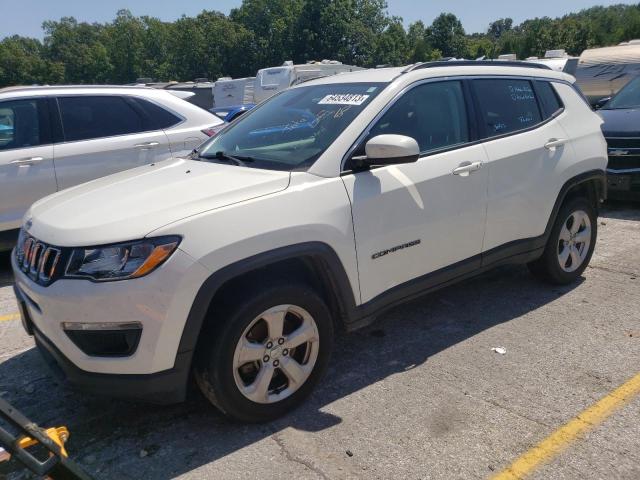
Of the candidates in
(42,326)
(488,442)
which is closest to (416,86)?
(488,442)

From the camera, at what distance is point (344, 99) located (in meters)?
3.67

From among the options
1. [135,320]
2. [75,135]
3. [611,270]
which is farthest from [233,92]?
[135,320]

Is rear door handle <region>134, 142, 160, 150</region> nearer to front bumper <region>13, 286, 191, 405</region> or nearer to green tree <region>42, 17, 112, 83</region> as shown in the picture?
front bumper <region>13, 286, 191, 405</region>

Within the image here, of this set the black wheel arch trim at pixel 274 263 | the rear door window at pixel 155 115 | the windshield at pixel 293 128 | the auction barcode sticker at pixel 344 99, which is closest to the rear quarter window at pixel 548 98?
the windshield at pixel 293 128

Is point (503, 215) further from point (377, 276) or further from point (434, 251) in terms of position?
point (377, 276)

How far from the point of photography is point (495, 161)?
12.9ft

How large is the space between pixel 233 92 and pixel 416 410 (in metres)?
23.8

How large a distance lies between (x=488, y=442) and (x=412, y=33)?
93365 mm

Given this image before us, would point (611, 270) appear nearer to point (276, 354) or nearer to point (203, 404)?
point (276, 354)

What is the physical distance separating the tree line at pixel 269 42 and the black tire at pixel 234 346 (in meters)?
62.2

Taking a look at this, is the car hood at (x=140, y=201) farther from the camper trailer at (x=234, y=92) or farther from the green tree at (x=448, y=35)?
the green tree at (x=448, y=35)

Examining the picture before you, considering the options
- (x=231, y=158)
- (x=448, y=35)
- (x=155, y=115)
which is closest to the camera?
(x=231, y=158)

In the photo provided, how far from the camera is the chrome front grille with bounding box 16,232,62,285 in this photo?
2714 mm

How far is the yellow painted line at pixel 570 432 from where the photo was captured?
268 centimetres
